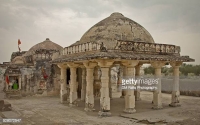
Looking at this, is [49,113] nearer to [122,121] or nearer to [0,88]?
[122,121]

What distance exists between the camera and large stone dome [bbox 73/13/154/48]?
40.1 feet

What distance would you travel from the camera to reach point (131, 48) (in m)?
11.2

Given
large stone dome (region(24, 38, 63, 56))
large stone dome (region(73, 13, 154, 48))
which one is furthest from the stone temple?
large stone dome (region(24, 38, 63, 56))

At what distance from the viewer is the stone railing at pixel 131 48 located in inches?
422

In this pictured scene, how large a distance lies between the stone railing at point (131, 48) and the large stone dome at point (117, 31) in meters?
0.79

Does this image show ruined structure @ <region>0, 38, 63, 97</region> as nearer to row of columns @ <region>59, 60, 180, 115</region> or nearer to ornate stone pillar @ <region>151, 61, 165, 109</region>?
row of columns @ <region>59, 60, 180, 115</region>

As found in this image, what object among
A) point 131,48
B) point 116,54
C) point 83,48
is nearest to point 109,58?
point 116,54

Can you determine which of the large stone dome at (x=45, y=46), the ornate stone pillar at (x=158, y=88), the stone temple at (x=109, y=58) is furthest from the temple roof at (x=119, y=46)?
Answer: the large stone dome at (x=45, y=46)

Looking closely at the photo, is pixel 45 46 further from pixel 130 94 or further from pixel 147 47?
pixel 130 94

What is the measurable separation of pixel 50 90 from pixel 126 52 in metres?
11.0

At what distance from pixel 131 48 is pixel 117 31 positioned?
1662 mm

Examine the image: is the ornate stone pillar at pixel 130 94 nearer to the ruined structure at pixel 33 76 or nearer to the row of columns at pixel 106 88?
the row of columns at pixel 106 88

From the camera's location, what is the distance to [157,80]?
12.3m

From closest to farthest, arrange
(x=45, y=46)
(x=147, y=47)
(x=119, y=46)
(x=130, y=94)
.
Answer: (x=119, y=46) < (x=130, y=94) < (x=147, y=47) < (x=45, y=46)
